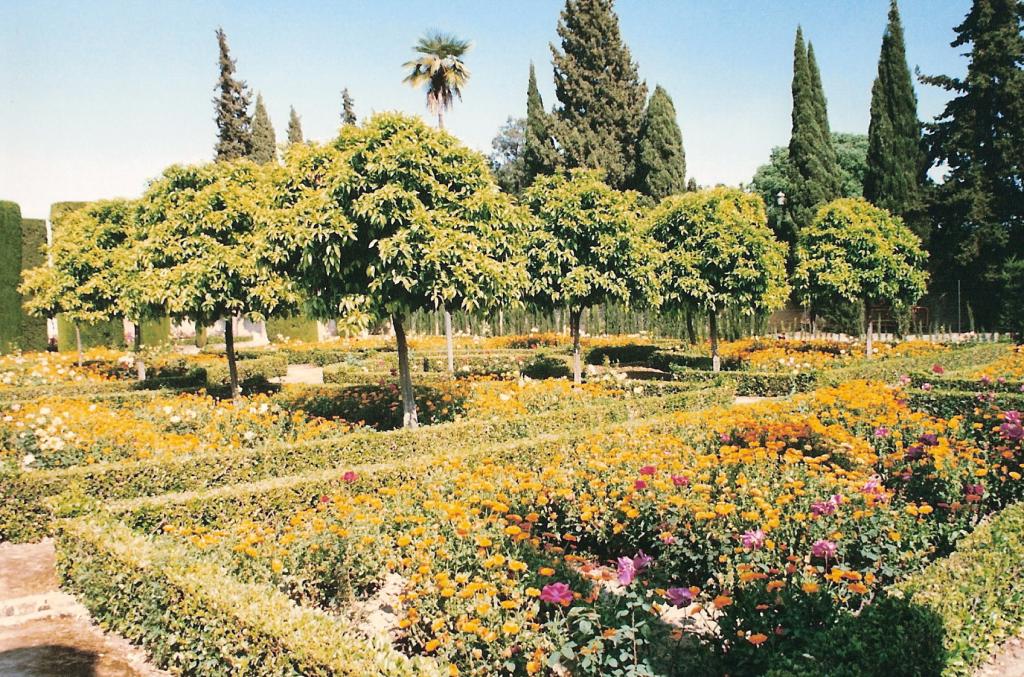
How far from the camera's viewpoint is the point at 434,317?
3603 centimetres

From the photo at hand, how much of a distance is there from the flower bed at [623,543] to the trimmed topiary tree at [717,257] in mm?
8744

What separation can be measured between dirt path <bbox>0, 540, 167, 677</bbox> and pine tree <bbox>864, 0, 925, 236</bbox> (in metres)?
33.7

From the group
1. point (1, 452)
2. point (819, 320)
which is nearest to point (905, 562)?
point (1, 452)

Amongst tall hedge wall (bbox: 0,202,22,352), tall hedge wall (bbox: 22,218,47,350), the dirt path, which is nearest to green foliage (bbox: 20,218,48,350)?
tall hedge wall (bbox: 22,218,47,350)

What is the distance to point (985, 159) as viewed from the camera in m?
29.2

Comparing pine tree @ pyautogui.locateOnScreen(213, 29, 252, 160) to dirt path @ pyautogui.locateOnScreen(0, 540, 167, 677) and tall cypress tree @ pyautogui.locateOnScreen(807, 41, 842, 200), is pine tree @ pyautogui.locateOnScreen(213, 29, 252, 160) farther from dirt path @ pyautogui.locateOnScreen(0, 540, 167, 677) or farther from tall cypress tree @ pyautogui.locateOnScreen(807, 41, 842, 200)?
dirt path @ pyautogui.locateOnScreen(0, 540, 167, 677)

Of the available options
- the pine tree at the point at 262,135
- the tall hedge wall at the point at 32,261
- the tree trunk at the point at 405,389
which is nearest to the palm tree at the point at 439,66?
the tree trunk at the point at 405,389

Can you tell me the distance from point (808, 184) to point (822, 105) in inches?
178

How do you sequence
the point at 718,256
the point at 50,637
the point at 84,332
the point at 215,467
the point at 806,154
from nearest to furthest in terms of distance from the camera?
the point at 50,637
the point at 215,467
the point at 718,256
the point at 84,332
the point at 806,154

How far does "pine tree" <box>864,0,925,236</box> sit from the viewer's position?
3111cm

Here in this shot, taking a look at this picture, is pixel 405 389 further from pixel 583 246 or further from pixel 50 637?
pixel 583 246

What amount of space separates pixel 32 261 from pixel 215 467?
27.7 meters

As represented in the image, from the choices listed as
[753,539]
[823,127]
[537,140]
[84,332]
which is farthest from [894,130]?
[84,332]

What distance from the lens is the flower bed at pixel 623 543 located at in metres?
3.95
